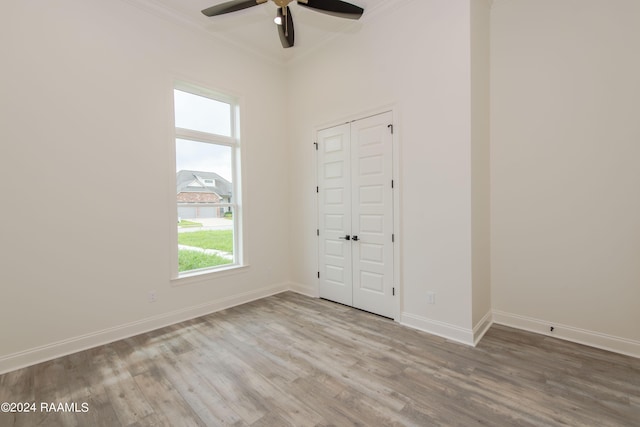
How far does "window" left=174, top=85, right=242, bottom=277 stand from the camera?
3613mm

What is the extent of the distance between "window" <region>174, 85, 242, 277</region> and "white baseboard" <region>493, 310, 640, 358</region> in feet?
11.6

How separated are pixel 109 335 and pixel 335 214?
293 cm

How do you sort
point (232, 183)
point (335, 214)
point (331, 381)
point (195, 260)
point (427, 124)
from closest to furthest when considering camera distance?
point (331, 381) → point (427, 124) → point (195, 260) → point (335, 214) → point (232, 183)

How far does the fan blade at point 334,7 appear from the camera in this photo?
2539 millimetres

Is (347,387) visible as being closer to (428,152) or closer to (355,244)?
(355,244)

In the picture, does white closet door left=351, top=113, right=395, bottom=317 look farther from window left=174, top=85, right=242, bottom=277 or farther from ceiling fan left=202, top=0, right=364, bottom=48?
window left=174, top=85, right=242, bottom=277

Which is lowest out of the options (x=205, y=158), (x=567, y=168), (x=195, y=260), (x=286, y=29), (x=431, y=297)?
(x=431, y=297)

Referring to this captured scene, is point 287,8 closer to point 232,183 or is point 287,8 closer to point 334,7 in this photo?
point 334,7

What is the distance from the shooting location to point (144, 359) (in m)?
2.57

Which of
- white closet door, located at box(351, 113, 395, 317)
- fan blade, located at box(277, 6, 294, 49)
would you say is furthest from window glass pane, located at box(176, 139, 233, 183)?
white closet door, located at box(351, 113, 395, 317)

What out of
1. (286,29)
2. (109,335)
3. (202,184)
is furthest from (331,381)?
(286,29)

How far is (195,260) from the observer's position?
12.3 ft

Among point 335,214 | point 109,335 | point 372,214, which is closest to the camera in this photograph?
point 109,335

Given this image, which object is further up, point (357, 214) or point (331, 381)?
point (357, 214)
